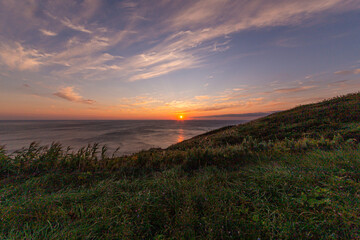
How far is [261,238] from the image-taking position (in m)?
1.84

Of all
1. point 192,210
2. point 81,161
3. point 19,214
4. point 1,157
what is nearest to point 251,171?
point 192,210

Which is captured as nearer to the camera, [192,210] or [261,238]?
[261,238]

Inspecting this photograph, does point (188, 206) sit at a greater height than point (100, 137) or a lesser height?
greater

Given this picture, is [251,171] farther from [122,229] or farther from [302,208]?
[122,229]

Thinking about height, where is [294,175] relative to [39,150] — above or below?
below

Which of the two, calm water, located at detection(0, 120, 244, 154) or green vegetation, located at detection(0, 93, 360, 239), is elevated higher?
green vegetation, located at detection(0, 93, 360, 239)

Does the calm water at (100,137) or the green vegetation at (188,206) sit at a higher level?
the green vegetation at (188,206)

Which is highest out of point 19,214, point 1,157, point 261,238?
point 1,157

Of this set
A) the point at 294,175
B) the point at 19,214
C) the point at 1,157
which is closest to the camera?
the point at 19,214

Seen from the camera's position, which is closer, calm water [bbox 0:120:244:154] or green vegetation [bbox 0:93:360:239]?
green vegetation [bbox 0:93:360:239]

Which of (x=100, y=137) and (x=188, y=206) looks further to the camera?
(x=100, y=137)

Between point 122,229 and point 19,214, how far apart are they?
1.83 m

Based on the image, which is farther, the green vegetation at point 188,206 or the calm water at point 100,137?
the calm water at point 100,137

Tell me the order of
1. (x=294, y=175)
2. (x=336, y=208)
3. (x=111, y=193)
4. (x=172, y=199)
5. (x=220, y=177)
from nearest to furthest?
(x=336, y=208) < (x=172, y=199) < (x=111, y=193) < (x=294, y=175) < (x=220, y=177)
